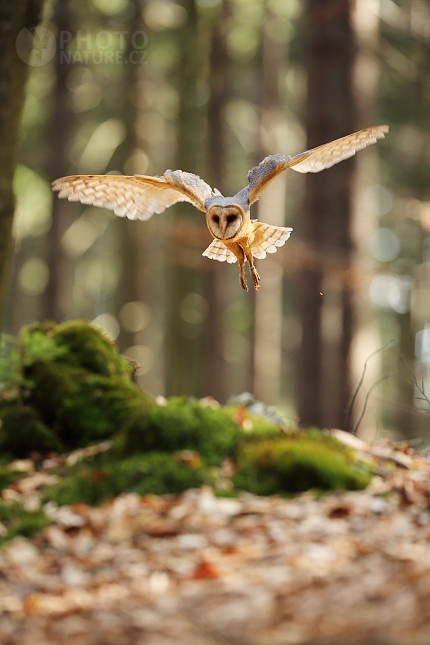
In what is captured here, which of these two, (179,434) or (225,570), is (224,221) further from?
(225,570)

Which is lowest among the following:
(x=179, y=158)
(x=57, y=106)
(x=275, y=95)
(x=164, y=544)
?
(x=164, y=544)

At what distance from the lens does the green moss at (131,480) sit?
3.40 m

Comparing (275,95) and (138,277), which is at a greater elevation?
(275,95)

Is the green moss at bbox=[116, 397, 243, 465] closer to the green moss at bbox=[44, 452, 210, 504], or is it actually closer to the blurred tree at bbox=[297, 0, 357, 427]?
the green moss at bbox=[44, 452, 210, 504]

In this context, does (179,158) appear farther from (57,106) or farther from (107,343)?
(107,343)

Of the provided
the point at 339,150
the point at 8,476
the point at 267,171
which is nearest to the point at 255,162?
the point at 339,150

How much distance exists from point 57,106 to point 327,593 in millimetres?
12717

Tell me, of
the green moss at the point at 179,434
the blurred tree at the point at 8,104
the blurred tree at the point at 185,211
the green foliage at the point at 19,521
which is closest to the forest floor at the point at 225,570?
the green foliage at the point at 19,521

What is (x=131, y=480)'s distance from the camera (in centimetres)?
348

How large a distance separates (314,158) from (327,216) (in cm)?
490

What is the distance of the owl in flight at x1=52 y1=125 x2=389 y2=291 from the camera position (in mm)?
3242

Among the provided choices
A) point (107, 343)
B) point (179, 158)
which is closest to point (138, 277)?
point (179, 158)

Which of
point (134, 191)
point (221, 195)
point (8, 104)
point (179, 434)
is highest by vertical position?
point (8, 104)

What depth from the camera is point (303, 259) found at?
26.7ft
